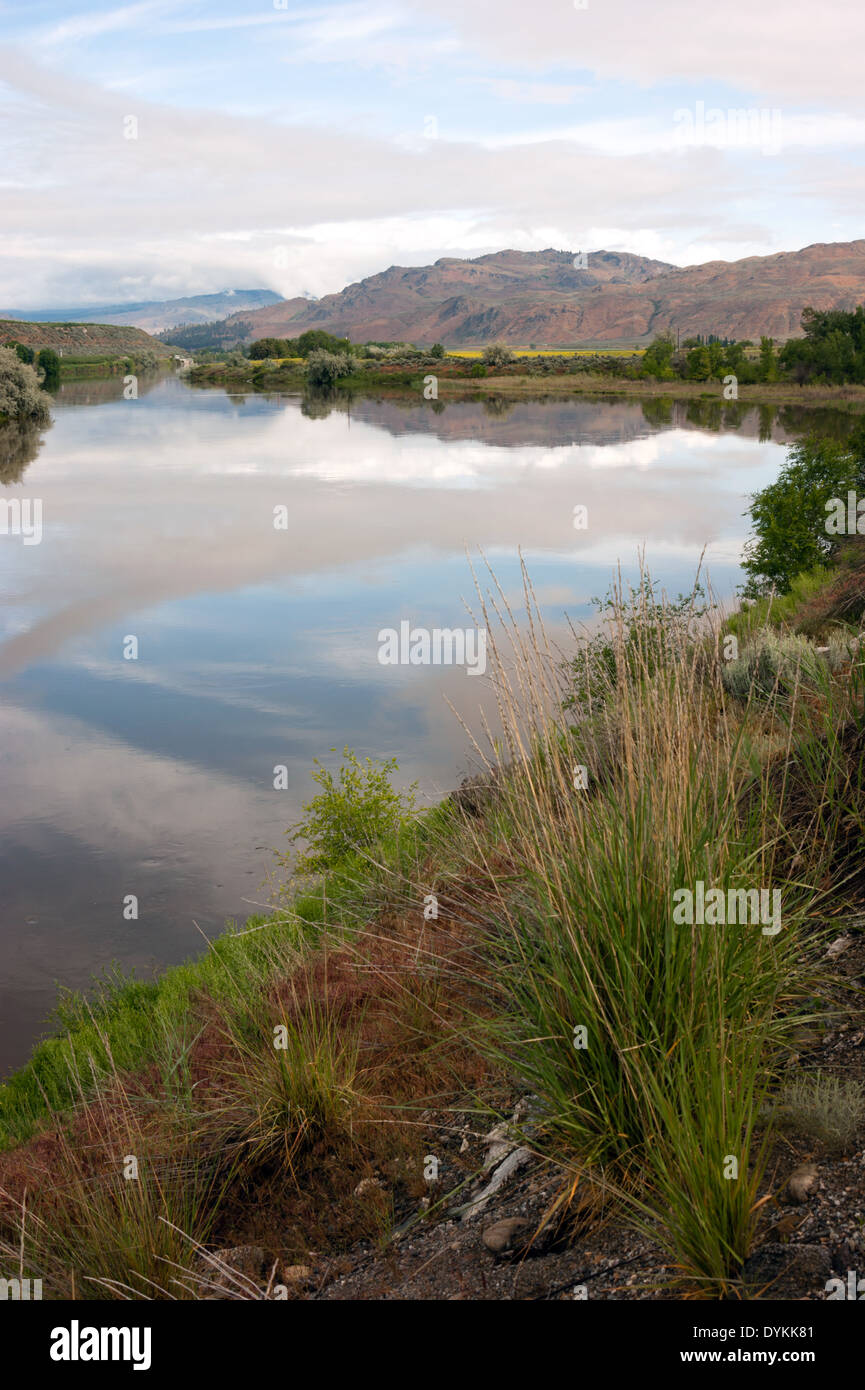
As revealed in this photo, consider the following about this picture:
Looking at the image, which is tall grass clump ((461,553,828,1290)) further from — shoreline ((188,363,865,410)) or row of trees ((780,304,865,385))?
row of trees ((780,304,865,385))

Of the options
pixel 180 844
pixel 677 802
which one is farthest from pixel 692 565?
pixel 677 802

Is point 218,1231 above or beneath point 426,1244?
Result: beneath

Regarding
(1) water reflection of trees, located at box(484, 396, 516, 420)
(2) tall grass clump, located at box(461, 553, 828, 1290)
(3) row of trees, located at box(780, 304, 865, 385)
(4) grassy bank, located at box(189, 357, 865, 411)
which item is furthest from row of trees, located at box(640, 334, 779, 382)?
(2) tall grass clump, located at box(461, 553, 828, 1290)

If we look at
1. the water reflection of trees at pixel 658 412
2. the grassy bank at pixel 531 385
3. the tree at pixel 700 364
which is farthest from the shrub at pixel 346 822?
the tree at pixel 700 364

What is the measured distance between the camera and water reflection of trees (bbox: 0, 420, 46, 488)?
33.7 meters

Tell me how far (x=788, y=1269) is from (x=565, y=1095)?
73cm

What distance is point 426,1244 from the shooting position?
329 cm

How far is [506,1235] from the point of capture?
3.05 meters

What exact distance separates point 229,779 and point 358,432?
37.6 meters

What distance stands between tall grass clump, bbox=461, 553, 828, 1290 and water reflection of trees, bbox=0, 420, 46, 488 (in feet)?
106

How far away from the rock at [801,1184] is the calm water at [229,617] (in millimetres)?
4791
